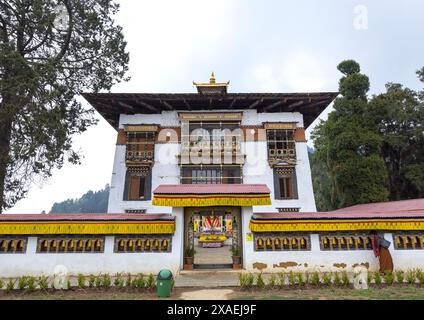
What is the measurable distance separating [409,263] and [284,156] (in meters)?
9.26

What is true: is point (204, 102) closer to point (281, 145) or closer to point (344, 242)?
point (281, 145)

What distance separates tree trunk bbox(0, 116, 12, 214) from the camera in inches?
524

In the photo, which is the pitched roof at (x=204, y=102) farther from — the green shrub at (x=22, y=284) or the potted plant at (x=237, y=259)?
the green shrub at (x=22, y=284)

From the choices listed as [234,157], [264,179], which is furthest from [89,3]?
[264,179]

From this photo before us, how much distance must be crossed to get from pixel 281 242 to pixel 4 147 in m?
15.5

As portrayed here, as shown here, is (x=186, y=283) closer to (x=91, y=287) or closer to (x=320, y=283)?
(x=91, y=287)

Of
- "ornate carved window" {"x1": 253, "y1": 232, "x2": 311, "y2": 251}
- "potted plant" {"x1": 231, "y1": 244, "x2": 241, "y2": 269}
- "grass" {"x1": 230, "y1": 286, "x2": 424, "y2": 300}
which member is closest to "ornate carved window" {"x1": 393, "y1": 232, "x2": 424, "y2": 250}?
"grass" {"x1": 230, "y1": 286, "x2": 424, "y2": 300}

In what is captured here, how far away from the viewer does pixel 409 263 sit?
31.0 feet

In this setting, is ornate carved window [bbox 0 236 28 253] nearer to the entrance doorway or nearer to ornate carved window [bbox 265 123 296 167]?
the entrance doorway

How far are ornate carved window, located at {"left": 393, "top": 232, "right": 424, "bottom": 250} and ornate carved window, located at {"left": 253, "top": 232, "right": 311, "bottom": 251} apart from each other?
3240 millimetres

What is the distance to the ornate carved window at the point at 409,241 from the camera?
955cm

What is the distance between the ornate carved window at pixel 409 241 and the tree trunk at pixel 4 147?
18074 mm

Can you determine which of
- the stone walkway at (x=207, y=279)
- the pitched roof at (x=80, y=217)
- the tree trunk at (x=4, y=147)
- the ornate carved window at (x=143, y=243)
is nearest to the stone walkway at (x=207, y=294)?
the stone walkway at (x=207, y=279)
